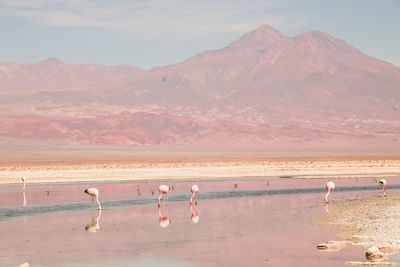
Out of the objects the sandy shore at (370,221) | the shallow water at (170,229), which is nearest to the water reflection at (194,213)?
the shallow water at (170,229)

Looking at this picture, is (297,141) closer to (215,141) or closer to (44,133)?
(215,141)

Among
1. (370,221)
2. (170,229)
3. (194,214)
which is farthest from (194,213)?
(370,221)

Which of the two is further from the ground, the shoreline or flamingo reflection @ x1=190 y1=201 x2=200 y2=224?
flamingo reflection @ x1=190 y1=201 x2=200 y2=224

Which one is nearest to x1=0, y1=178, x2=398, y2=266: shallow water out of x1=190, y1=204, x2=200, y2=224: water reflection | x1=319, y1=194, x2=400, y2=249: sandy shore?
x1=190, y1=204, x2=200, y2=224: water reflection

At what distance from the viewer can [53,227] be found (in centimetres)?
3023

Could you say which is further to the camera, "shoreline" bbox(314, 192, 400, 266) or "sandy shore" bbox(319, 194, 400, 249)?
"sandy shore" bbox(319, 194, 400, 249)

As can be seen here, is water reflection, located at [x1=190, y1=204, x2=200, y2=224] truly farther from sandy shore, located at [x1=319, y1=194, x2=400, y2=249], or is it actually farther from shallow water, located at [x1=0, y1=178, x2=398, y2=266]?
sandy shore, located at [x1=319, y1=194, x2=400, y2=249]

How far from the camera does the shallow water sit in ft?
73.3

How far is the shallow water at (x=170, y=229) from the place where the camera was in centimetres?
2235

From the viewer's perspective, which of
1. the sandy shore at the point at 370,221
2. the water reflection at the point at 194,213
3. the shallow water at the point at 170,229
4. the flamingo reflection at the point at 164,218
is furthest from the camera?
the water reflection at the point at 194,213

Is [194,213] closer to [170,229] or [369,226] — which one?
[170,229]

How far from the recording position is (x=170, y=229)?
29141 millimetres

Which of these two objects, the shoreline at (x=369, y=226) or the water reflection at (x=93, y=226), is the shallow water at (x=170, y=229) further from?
the shoreline at (x=369, y=226)

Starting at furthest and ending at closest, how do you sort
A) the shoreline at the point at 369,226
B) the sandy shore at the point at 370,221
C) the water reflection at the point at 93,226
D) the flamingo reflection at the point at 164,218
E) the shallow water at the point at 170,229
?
the flamingo reflection at the point at 164,218, the water reflection at the point at 93,226, the sandy shore at the point at 370,221, the shallow water at the point at 170,229, the shoreline at the point at 369,226
